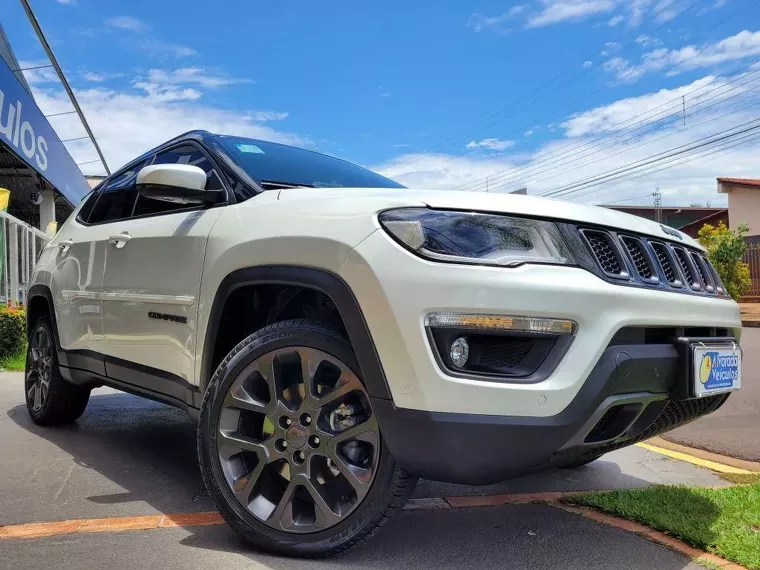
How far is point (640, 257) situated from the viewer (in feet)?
8.04

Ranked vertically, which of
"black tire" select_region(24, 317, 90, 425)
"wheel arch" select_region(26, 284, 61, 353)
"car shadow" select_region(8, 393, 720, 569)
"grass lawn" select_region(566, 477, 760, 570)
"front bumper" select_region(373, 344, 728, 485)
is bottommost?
"car shadow" select_region(8, 393, 720, 569)

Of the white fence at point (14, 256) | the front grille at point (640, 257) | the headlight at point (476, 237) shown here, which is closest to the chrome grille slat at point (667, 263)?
the front grille at point (640, 257)

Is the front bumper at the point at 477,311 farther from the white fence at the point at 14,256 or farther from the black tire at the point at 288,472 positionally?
the white fence at the point at 14,256

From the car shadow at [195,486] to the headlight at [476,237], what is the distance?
3.69 feet

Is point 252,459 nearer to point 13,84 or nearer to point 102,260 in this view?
point 102,260

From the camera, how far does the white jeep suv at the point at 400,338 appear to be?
80.8 inches

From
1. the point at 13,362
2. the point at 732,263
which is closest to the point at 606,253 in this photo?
the point at 13,362

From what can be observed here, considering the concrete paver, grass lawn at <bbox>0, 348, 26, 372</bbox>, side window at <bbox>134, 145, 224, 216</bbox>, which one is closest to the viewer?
the concrete paver

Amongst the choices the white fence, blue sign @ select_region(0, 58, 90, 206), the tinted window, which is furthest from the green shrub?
the tinted window

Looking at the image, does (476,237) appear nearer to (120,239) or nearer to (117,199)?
(120,239)

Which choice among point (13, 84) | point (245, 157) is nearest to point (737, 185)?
point (13, 84)

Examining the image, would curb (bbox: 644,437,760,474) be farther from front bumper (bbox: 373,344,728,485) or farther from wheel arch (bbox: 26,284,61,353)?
wheel arch (bbox: 26,284,61,353)

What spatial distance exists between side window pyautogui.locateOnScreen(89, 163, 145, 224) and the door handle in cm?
22

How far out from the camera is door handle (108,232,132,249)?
3488 millimetres
